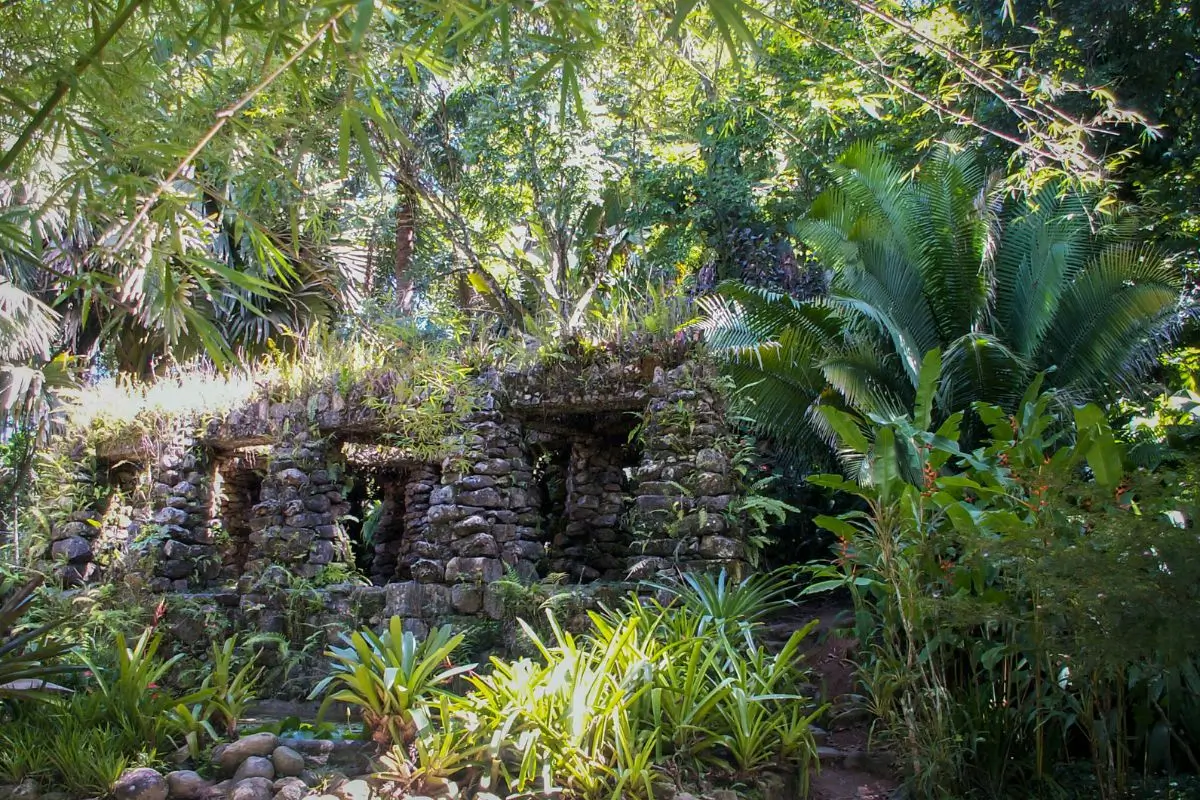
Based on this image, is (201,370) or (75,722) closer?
(75,722)

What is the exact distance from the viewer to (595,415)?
325 inches

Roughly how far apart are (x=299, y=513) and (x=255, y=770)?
3564mm

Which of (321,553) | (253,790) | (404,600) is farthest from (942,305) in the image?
(253,790)

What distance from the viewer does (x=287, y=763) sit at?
419 centimetres

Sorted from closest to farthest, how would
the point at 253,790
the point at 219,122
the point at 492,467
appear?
the point at 219,122, the point at 253,790, the point at 492,467

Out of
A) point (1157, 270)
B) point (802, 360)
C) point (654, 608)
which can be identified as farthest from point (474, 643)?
point (1157, 270)

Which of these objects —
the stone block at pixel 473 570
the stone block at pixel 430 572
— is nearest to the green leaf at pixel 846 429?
the stone block at pixel 473 570

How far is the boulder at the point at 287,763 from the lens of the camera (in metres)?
4.18

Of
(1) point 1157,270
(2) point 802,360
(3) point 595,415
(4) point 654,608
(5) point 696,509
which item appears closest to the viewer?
(4) point 654,608

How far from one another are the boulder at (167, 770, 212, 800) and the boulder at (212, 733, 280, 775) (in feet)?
0.41

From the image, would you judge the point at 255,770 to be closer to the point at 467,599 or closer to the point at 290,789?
the point at 290,789

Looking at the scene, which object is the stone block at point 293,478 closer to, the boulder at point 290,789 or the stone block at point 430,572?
the stone block at point 430,572

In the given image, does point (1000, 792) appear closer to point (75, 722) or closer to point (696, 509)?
point (696, 509)

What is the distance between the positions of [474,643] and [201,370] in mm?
5194
